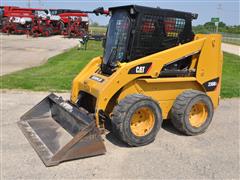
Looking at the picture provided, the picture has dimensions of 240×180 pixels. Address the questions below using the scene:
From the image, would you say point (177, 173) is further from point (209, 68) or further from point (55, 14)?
point (55, 14)

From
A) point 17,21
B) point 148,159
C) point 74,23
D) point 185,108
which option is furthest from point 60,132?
point 17,21

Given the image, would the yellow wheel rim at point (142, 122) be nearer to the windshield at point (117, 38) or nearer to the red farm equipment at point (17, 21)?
the windshield at point (117, 38)

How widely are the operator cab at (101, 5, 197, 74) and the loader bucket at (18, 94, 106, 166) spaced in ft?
3.19

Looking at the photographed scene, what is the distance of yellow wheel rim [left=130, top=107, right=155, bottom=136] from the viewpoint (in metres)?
5.06

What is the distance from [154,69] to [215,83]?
1405 mm

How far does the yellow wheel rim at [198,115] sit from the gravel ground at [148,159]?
0.22m

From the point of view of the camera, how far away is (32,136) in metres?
5.29

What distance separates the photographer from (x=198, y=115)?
5.81 m

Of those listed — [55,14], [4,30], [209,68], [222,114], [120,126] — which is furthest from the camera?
[55,14]

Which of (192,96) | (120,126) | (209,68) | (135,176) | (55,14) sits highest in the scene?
(55,14)

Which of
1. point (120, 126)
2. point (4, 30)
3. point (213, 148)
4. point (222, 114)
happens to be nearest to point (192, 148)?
point (213, 148)

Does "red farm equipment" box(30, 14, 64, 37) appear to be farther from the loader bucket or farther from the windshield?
the windshield

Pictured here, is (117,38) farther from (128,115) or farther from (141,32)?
(128,115)

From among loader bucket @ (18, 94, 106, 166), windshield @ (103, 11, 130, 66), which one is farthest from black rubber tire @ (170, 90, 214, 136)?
loader bucket @ (18, 94, 106, 166)
